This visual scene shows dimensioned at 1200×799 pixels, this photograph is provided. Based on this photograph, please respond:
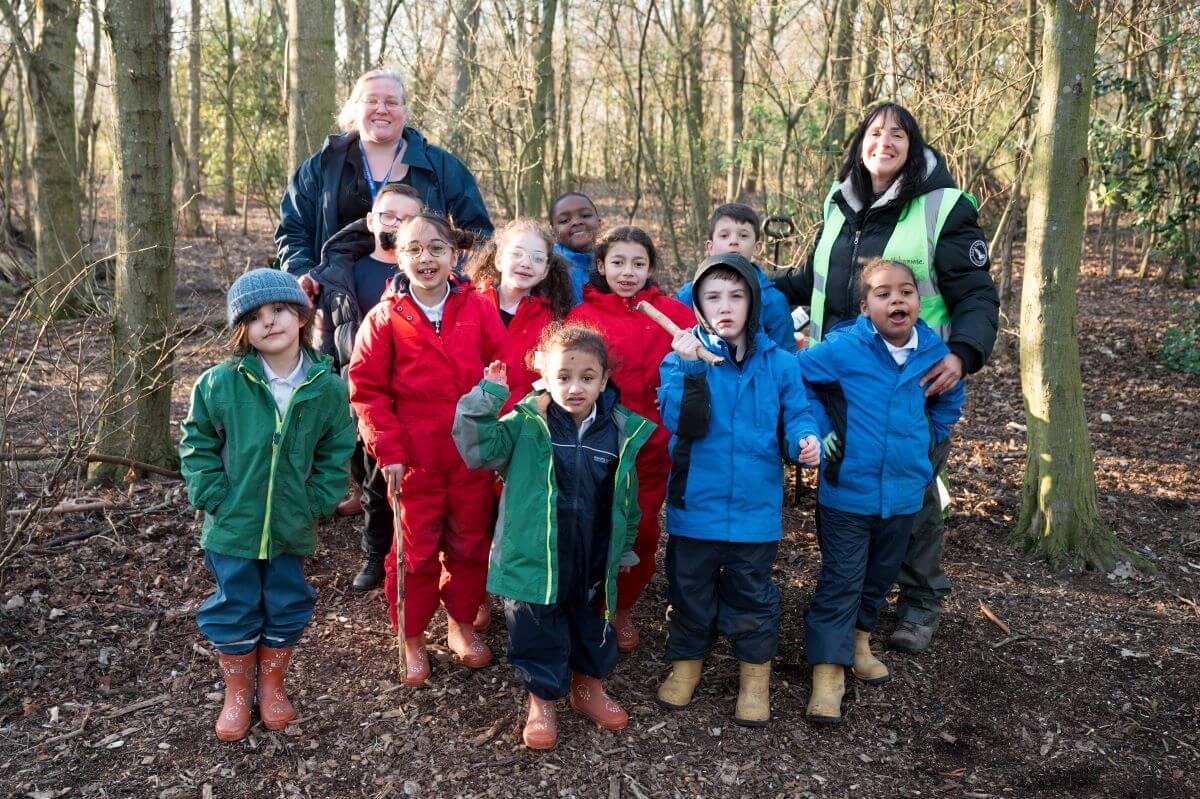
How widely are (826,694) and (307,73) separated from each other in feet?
15.0

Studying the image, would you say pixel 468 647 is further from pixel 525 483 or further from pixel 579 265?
pixel 579 265

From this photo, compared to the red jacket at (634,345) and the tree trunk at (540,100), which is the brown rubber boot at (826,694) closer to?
the red jacket at (634,345)

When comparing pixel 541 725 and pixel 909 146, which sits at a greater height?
pixel 909 146

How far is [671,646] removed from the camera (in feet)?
11.4

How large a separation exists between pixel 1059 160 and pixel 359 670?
3951 millimetres

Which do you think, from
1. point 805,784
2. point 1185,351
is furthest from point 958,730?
point 1185,351

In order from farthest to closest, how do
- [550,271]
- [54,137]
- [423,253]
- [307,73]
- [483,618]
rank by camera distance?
1. [54,137]
2. [307,73]
3. [483,618]
4. [550,271]
5. [423,253]

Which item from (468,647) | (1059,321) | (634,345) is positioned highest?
(1059,321)

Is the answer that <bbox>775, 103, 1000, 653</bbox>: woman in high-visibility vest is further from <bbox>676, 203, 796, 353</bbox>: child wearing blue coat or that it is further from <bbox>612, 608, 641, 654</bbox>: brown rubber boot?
<bbox>612, 608, 641, 654</bbox>: brown rubber boot

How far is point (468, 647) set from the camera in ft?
11.8

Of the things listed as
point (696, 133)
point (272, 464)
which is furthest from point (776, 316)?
point (696, 133)

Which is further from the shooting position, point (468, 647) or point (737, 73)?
point (737, 73)

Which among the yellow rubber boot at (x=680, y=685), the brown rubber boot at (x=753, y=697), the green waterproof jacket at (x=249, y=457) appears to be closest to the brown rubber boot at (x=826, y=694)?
the brown rubber boot at (x=753, y=697)

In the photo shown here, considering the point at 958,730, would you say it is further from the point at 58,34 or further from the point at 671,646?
the point at 58,34
